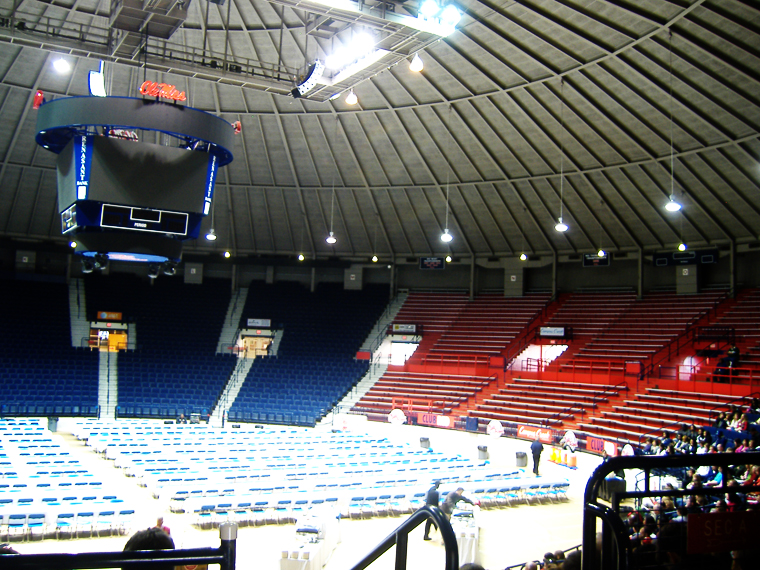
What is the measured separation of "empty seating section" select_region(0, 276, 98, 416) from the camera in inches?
1406

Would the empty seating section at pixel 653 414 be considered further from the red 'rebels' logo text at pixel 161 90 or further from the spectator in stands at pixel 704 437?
the red 'rebels' logo text at pixel 161 90

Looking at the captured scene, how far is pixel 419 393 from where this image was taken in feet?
125

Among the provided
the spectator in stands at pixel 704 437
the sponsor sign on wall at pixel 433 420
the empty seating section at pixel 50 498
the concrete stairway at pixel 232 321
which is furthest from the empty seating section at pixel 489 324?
the empty seating section at pixel 50 498

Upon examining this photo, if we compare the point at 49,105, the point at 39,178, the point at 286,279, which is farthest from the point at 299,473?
the point at 286,279

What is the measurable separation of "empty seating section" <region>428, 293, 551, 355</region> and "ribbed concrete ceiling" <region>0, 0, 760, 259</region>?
3.48 m

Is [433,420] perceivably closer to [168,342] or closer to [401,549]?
[168,342]

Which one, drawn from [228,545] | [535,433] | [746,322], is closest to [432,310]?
[535,433]

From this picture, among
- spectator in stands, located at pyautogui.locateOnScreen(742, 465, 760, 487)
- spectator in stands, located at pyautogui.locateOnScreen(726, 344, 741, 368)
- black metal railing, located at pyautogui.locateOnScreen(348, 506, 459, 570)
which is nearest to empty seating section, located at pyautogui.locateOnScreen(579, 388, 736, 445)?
spectator in stands, located at pyautogui.locateOnScreen(726, 344, 741, 368)

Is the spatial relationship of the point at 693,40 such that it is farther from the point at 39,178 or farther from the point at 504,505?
the point at 39,178

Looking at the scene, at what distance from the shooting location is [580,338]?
37.8 metres

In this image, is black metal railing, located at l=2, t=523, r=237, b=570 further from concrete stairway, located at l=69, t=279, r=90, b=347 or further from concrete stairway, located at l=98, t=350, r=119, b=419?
concrete stairway, located at l=69, t=279, r=90, b=347

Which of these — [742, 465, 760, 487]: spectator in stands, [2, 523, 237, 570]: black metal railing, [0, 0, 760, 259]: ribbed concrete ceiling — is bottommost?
[742, 465, 760, 487]: spectator in stands

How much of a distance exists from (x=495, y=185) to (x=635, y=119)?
10.0m

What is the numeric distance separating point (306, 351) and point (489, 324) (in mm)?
11587
